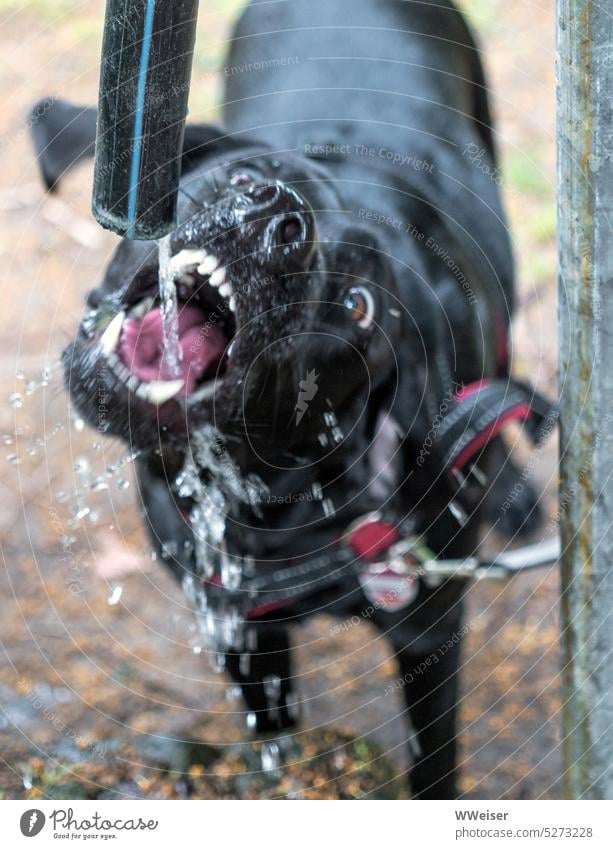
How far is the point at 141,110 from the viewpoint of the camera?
0.89 metres

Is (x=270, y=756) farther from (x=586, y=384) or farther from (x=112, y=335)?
(x=586, y=384)

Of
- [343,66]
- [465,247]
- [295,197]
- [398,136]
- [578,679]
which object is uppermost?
[343,66]

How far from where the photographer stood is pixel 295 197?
3.91 feet

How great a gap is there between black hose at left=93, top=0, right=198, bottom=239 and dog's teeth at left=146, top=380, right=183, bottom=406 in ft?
0.94

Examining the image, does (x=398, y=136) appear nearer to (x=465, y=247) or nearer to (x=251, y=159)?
(x=465, y=247)

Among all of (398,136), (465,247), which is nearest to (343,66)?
(398,136)

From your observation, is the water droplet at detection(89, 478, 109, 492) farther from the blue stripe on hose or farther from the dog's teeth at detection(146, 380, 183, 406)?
the blue stripe on hose

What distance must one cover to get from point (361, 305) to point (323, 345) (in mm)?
82

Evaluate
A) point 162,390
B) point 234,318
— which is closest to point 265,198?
point 234,318

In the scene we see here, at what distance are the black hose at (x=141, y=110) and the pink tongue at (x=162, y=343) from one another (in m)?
0.28

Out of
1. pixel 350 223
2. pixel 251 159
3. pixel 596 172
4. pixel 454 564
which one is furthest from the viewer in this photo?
pixel 454 564

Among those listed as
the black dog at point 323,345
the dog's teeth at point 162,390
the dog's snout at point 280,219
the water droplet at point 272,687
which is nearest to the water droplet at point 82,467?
the black dog at point 323,345

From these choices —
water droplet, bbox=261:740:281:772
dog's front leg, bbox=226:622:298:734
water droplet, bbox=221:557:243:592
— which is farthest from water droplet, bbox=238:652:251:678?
water droplet, bbox=221:557:243:592

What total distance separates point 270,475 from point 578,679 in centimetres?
48
